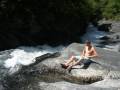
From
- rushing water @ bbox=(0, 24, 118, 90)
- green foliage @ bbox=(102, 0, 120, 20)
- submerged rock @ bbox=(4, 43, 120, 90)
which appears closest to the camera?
submerged rock @ bbox=(4, 43, 120, 90)

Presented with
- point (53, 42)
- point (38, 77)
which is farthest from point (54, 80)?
point (53, 42)

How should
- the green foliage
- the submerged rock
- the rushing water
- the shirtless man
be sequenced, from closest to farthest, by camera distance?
the submerged rock, the rushing water, the shirtless man, the green foliage

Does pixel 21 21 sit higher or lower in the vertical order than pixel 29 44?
higher

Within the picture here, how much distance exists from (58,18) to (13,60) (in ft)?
40.3

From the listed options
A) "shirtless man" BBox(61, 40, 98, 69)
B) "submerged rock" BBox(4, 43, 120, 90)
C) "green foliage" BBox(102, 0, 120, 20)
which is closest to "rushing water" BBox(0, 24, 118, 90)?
"submerged rock" BBox(4, 43, 120, 90)

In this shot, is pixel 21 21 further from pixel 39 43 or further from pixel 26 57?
pixel 26 57

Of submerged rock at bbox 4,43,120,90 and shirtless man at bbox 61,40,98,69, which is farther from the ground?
shirtless man at bbox 61,40,98,69

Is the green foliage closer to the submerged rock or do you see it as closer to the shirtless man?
the submerged rock

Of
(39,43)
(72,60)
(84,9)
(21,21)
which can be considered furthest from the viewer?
(84,9)

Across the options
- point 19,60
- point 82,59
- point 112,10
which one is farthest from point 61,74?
point 112,10

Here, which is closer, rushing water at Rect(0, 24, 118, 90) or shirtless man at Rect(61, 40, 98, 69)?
rushing water at Rect(0, 24, 118, 90)

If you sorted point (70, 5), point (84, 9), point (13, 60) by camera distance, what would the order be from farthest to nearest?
point (84, 9) → point (70, 5) → point (13, 60)

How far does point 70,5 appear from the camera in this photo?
115 ft

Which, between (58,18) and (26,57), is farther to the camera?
(58,18)
